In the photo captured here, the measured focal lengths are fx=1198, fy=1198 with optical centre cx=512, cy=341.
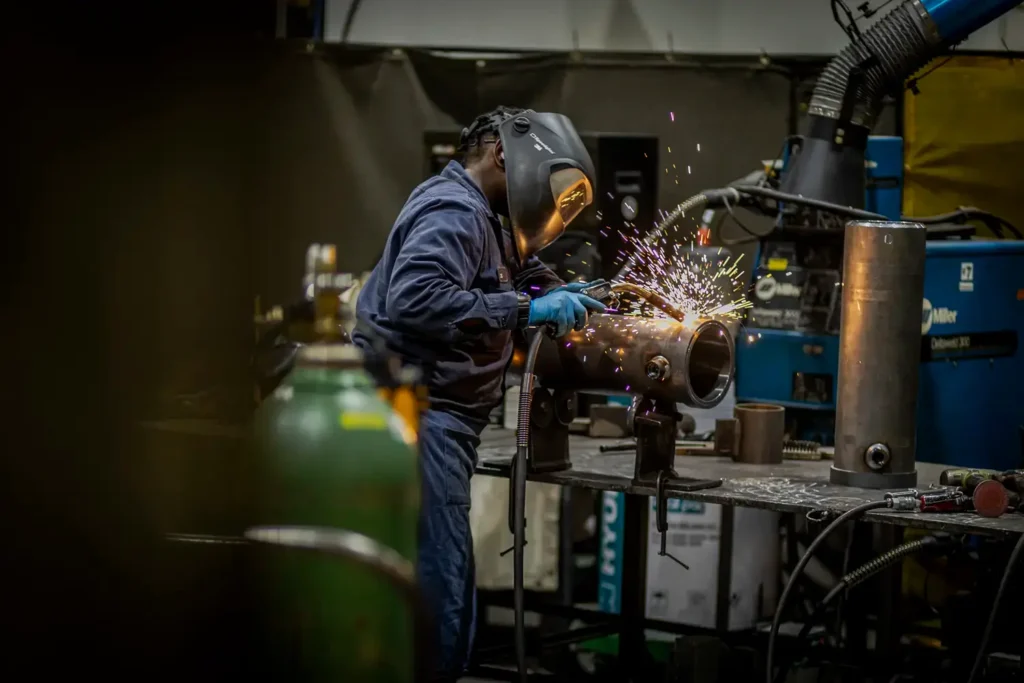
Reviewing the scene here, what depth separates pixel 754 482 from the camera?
126 inches

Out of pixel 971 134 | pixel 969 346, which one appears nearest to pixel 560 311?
pixel 969 346

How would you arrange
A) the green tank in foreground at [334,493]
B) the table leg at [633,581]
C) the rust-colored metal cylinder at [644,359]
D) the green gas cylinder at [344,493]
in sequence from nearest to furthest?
the green tank in foreground at [334,493] < the green gas cylinder at [344,493] < the rust-colored metal cylinder at [644,359] < the table leg at [633,581]

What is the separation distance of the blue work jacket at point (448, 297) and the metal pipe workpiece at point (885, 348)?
0.94 metres

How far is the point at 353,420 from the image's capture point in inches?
94.6

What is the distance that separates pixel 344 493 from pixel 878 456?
4.87ft

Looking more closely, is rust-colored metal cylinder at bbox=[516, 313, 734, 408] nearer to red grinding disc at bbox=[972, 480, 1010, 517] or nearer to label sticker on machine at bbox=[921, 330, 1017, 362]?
red grinding disc at bbox=[972, 480, 1010, 517]

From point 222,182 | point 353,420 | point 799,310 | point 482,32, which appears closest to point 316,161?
point 482,32

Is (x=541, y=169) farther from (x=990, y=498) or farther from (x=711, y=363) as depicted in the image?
(x=990, y=498)

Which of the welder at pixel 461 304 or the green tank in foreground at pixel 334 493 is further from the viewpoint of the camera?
the welder at pixel 461 304

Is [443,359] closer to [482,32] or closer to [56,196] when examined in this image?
[56,196]

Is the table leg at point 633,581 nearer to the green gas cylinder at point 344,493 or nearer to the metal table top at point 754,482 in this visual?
the metal table top at point 754,482

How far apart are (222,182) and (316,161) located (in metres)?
4.29

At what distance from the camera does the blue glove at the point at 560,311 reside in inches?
114

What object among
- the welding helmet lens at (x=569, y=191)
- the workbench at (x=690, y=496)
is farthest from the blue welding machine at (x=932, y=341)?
the welding helmet lens at (x=569, y=191)
